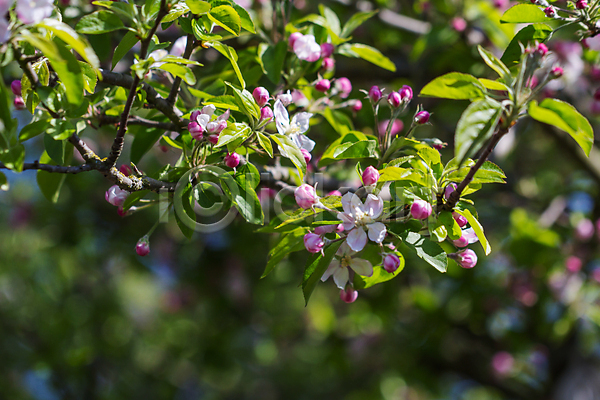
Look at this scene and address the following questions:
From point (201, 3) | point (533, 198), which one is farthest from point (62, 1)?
point (533, 198)

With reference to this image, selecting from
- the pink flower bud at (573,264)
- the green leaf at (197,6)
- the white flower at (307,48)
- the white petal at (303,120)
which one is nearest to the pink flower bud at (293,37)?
the white flower at (307,48)

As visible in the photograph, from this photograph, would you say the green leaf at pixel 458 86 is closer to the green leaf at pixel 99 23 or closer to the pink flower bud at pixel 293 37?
the pink flower bud at pixel 293 37

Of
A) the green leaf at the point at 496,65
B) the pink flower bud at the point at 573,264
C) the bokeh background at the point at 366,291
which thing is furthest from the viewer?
the pink flower bud at the point at 573,264

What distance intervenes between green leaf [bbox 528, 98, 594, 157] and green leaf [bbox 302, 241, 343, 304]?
1.49 ft

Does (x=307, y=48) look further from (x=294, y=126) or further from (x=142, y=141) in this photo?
(x=142, y=141)

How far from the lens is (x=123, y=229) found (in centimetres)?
335

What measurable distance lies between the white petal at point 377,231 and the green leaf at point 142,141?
0.68 metres

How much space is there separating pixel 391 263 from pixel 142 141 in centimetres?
77

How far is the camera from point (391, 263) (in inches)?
35.6

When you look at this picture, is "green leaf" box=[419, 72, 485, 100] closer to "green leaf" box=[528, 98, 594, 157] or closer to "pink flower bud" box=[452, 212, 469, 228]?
"green leaf" box=[528, 98, 594, 157]

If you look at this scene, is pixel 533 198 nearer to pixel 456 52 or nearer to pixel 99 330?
pixel 456 52

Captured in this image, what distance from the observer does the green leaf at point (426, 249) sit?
2.86 ft

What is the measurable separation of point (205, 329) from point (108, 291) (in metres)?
1.07

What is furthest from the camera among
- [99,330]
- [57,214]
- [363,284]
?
[99,330]
